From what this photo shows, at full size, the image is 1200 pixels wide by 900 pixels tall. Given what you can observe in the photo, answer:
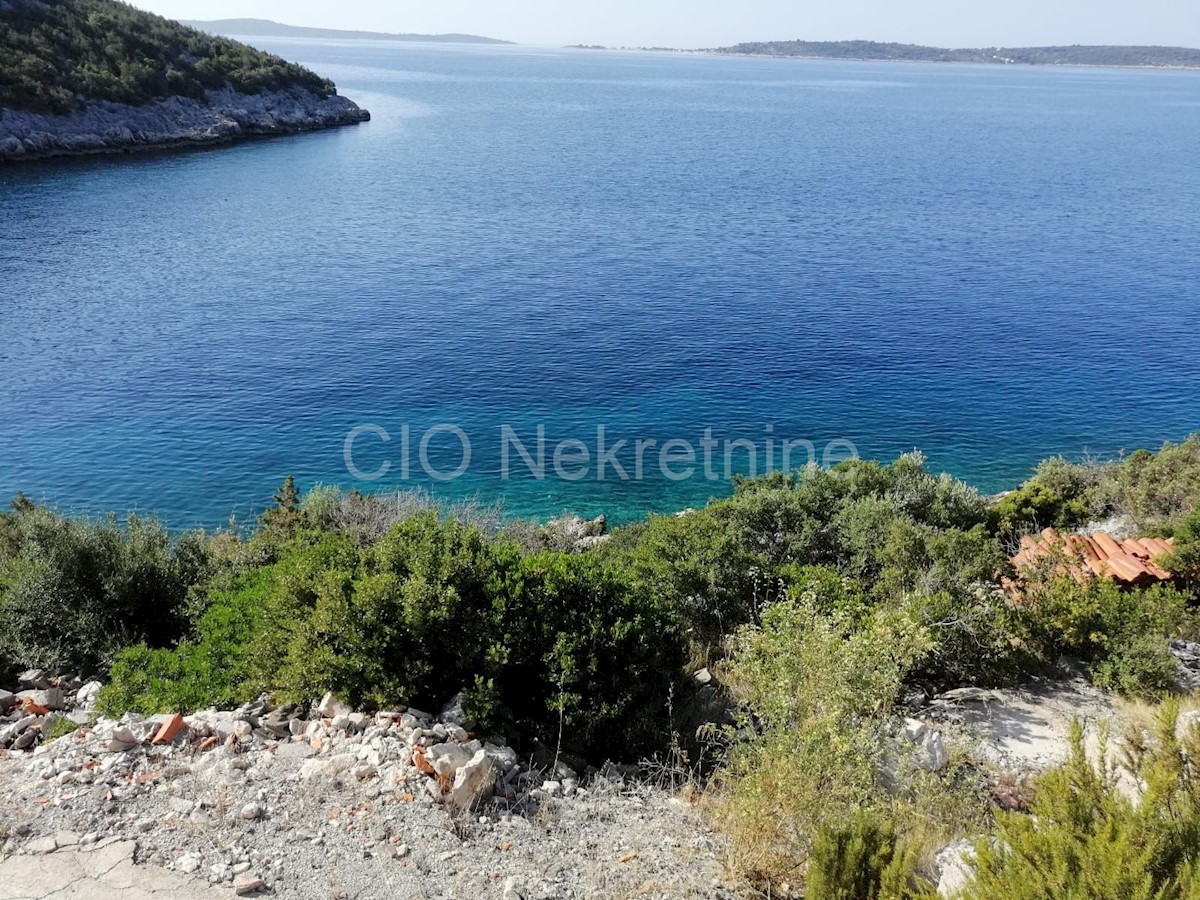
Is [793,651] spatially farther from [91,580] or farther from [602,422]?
[602,422]

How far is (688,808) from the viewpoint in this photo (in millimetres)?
8281

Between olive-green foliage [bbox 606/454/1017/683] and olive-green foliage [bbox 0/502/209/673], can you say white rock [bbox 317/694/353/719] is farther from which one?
olive-green foliage [bbox 0/502/209/673]

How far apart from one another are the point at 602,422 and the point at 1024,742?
74.6ft

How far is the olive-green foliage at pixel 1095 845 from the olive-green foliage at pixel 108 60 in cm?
8542

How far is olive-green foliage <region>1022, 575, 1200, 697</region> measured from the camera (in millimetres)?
10781

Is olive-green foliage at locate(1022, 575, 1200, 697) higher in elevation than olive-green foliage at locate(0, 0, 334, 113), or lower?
lower

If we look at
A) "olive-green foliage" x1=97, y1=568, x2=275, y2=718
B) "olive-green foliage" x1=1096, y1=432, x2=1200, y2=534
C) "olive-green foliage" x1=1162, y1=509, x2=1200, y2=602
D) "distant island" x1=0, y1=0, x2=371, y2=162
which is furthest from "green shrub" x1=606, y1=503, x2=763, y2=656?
"distant island" x1=0, y1=0, x2=371, y2=162

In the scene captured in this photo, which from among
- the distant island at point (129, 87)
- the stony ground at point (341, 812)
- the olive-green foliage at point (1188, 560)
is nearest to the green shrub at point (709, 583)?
the stony ground at point (341, 812)

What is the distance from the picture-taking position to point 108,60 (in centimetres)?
8425

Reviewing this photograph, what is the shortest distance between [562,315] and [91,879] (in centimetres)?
3699

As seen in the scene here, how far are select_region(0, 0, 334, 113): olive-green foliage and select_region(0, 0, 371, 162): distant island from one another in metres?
0.12

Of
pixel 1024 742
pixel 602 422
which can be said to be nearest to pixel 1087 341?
pixel 602 422

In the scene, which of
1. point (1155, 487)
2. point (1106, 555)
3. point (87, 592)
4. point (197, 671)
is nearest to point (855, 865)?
point (197, 671)

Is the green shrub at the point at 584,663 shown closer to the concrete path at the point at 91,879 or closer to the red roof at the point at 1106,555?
the concrete path at the point at 91,879
